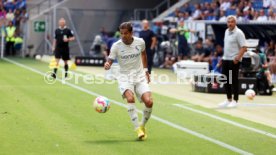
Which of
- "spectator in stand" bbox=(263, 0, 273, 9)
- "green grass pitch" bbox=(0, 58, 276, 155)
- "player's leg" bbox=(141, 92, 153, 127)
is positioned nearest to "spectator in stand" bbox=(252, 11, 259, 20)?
"spectator in stand" bbox=(263, 0, 273, 9)

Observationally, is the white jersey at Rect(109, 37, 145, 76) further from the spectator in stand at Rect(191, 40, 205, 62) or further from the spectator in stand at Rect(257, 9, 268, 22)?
the spectator in stand at Rect(191, 40, 205, 62)

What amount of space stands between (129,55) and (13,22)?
32820mm

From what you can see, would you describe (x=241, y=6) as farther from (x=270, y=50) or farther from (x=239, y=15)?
(x=270, y=50)

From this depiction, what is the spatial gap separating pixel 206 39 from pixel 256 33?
Answer: 2509 millimetres

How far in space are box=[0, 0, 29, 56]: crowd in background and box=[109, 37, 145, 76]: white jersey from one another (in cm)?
3032

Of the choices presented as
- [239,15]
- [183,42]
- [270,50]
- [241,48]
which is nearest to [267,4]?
[239,15]

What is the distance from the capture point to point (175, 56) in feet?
115

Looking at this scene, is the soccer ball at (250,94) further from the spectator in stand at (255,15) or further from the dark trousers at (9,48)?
the dark trousers at (9,48)

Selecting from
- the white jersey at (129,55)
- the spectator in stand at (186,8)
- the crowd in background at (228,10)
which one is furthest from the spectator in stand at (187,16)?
the white jersey at (129,55)

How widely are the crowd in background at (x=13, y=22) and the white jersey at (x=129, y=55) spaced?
30.3 metres

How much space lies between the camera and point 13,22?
147ft

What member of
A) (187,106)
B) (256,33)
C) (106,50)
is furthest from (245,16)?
(187,106)

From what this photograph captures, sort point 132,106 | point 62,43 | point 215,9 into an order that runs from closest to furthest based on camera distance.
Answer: point 132,106
point 62,43
point 215,9

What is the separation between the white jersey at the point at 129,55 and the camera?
41.9ft
